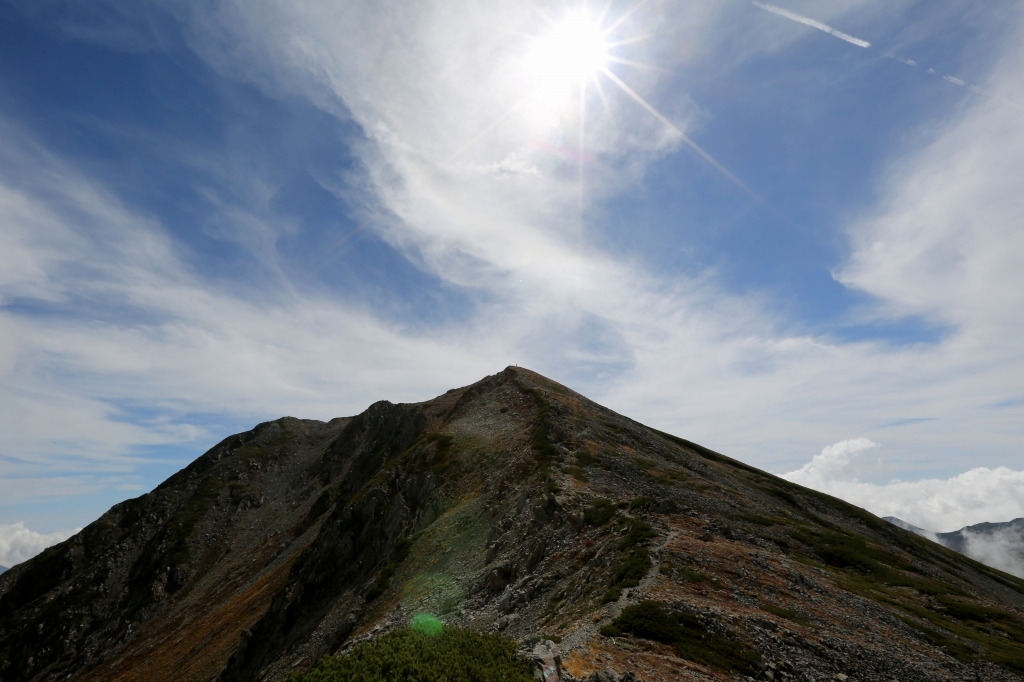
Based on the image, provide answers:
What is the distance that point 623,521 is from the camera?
3425cm

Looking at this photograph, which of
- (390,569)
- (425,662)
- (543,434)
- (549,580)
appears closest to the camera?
(425,662)

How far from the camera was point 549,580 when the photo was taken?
3091 cm

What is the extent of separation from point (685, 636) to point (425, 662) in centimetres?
1156

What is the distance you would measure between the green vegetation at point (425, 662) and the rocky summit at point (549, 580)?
3.62 ft

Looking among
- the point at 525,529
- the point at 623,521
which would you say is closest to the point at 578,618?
the point at 623,521

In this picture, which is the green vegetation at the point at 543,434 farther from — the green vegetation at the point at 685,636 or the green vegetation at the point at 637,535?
the green vegetation at the point at 685,636

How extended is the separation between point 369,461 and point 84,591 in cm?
7709

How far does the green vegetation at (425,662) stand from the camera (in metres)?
15.2

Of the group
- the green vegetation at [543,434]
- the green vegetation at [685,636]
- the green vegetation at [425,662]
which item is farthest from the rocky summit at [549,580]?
the green vegetation at [425,662]

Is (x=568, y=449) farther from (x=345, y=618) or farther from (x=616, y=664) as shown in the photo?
(x=616, y=664)

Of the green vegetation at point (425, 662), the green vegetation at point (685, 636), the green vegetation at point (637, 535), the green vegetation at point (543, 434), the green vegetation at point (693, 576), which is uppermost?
the green vegetation at point (543, 434)

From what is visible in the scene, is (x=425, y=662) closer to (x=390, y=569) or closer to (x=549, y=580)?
(x=549, y=580)

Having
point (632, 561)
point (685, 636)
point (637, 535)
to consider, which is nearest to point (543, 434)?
point (637, 535)

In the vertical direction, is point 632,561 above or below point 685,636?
above
